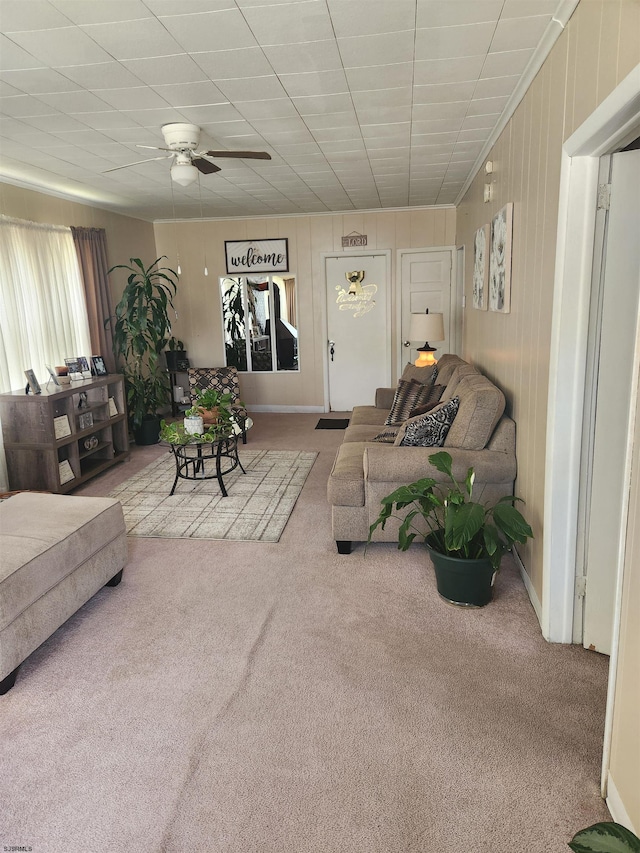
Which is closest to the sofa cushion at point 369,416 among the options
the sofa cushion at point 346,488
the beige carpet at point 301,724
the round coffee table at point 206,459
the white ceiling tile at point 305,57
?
the round coffee table at point 206,459

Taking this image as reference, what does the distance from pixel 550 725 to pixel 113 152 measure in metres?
4.24

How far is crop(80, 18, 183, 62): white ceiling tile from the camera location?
214 cm

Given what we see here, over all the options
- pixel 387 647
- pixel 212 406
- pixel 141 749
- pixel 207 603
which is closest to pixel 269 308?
pixel 212 406

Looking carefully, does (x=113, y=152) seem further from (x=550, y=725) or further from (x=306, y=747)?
(x=550, y=725)

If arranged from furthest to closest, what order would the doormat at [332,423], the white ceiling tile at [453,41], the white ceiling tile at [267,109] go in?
the doormat at [332,423] < the white ceiling tile at [267,109] < the white ceiling tile at [453,41]

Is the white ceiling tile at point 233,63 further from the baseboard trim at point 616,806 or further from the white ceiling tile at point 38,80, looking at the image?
the baseboard trim at point 616,806

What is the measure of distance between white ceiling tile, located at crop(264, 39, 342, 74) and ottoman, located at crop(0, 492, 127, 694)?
7.65 feet

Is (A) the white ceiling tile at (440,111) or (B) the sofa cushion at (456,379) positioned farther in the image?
(B) the sofa cushion at (456,379)

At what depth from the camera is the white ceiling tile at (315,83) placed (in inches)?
104

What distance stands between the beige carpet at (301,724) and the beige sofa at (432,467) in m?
0.36

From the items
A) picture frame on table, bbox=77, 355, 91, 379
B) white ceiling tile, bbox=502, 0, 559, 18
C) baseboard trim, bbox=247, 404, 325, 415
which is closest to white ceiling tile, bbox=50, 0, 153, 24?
white ceiling tile, bbox=502, 0, 559, 18

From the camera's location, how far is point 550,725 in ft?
6.27

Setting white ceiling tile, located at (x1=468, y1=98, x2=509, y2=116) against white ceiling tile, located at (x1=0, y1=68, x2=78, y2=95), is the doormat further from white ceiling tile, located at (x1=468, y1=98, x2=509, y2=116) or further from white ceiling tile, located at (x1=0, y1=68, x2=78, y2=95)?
white ceiling tile, located at (x1=0, y1=68, x2=78, y2=95)

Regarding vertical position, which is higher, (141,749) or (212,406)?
(212,406)
